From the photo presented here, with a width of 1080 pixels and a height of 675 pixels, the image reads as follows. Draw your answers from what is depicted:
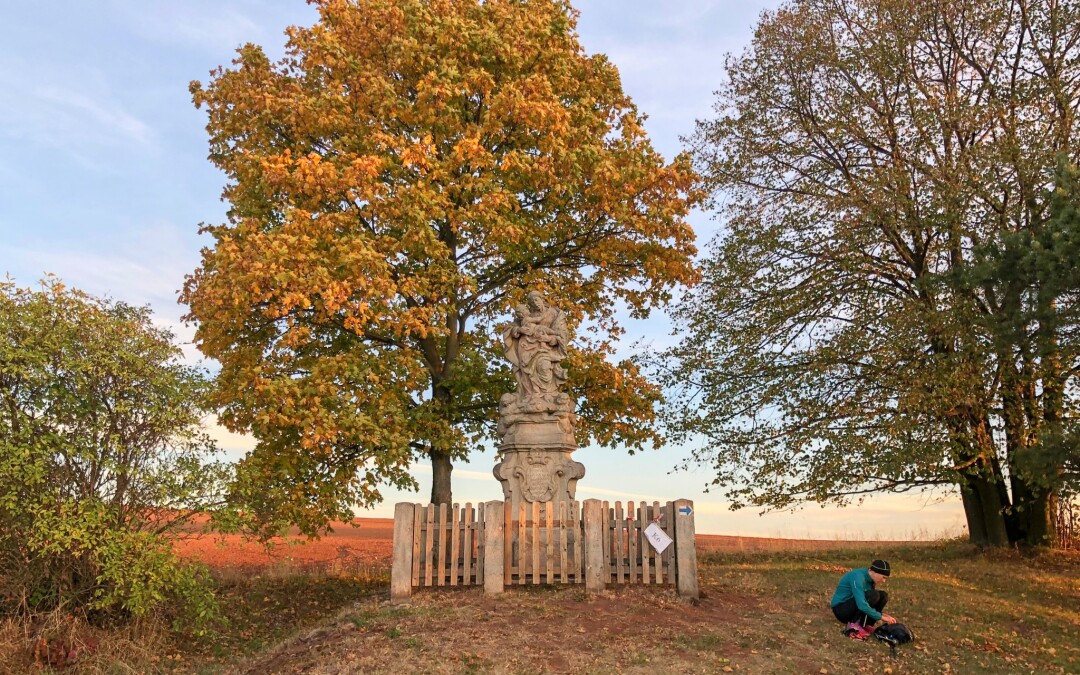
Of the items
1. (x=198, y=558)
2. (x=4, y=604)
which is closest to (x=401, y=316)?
(x=198, y=558)

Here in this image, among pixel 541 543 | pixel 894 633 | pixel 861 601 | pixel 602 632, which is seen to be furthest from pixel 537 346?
pixel 894 633

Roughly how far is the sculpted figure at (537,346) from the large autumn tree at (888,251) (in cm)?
535

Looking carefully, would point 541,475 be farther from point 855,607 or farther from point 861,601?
point 861,601

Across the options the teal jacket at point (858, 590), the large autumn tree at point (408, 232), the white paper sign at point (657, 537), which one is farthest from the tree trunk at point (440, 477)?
the teal jacket at point (858, 590)

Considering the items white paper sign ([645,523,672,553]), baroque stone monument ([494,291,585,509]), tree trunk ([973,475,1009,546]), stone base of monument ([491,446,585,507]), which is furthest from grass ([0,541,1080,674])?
tree trunk ([973,475,1009,546])

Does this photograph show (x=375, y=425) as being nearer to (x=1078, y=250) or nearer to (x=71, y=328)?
(x=71, y=328)

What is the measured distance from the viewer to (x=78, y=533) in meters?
10.6

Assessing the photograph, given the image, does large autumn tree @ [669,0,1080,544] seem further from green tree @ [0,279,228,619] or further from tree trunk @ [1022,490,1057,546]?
green tree @ [0,279,228,619]

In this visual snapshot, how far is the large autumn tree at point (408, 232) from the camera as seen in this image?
1417cm

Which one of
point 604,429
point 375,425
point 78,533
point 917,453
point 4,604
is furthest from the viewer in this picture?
point 604,429

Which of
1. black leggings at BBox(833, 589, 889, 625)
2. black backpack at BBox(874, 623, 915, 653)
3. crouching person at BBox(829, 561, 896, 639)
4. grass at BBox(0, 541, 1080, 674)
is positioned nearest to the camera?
grass at BBox(0, 541, 1080, 674)

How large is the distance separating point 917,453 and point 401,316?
9.79 metres

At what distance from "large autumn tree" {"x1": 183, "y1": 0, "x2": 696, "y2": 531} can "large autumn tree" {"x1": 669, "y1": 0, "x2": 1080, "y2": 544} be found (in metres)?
2.54

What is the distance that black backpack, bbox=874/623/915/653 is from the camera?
10273mm
